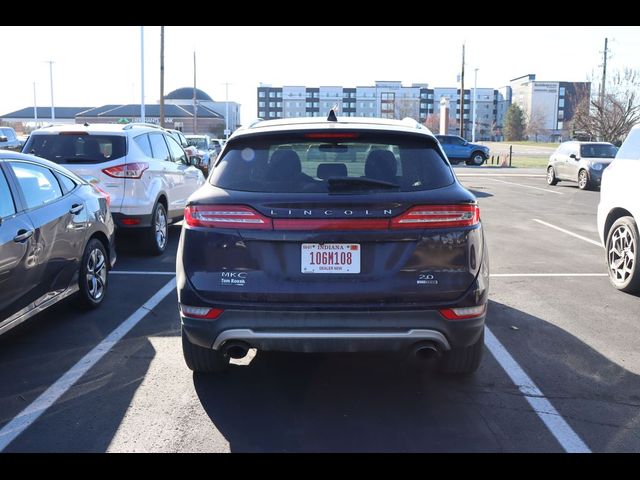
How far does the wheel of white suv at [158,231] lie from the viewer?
8695mm

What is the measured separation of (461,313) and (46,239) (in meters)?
3.41

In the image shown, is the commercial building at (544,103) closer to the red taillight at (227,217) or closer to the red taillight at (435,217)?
the red taillight at (435,217)

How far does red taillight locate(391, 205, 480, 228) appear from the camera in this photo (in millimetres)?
3654

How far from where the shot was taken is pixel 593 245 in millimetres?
10148

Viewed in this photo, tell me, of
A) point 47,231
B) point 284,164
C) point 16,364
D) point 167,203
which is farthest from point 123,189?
point 284,164

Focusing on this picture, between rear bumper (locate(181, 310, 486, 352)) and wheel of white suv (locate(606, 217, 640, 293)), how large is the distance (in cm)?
393

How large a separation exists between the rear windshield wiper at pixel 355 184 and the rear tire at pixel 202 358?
138 cm

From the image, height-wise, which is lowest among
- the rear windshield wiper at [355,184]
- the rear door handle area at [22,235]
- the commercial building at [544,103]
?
the rear door handle area at [22,235]

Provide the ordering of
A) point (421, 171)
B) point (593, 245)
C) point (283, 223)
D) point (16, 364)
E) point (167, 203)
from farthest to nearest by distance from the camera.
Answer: point (593, 245)
point (167, 203)
point (16, 364)
point (421, 171)
point (283, 223)

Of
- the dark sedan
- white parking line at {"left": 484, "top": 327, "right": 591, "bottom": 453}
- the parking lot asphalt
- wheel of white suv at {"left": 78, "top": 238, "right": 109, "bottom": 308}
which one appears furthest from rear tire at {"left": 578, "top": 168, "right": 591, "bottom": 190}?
wheel of white suv at {"left": 78, "top": 238, "right": 109, "bottom": 308}

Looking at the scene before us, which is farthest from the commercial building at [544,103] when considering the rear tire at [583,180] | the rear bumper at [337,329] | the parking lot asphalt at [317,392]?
the rear bumper at [337,329]
